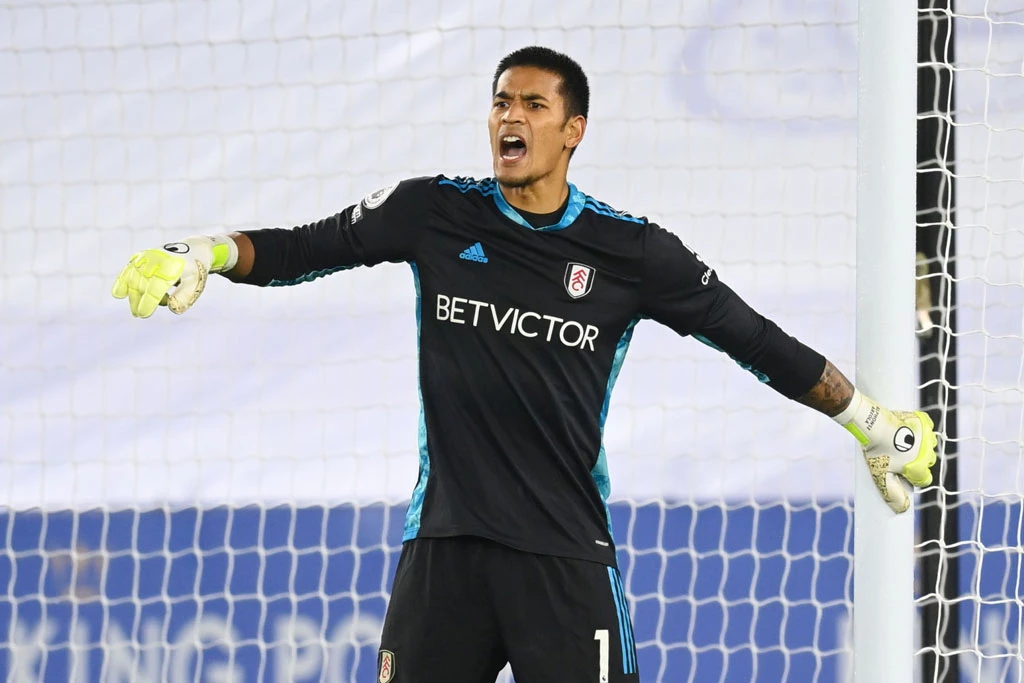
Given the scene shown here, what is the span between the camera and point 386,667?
2.27 metres

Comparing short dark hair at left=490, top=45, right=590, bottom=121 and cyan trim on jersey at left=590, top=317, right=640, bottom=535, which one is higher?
short dark hair at left=490, top=45, right=590, bottom=121

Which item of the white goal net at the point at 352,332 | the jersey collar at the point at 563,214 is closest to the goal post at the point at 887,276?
the jersey collar at the point at 563,214

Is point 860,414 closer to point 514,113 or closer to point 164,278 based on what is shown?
point 514,113

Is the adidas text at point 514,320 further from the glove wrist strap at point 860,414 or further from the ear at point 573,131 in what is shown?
the glove wrist strap at point 860,414

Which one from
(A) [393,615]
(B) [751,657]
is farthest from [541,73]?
(B) [751,657]

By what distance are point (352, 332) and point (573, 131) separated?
6.72 feet

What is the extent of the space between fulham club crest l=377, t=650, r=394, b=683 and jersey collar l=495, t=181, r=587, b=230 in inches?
32.4

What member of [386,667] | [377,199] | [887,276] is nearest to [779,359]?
[887,276]

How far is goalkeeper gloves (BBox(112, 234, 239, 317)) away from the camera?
209 cm

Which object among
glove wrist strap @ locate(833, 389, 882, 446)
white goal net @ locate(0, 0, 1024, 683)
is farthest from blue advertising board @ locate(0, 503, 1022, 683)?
glove wrist strap @ locate(833, 389, 882, 446)

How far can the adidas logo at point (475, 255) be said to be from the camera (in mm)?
2365

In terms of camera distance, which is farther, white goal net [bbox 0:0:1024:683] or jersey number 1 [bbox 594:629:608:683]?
white goal net [bbox 0:0:1024:683]

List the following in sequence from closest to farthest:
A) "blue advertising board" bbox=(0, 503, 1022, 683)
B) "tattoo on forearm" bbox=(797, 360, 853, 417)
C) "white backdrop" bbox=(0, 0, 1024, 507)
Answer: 1. "tattoo on forearm" bbox=(797, 360, 853, 417)
2. "blue advertising board" bbox=(0, 503, 1022, 683)
3. "white backdrop" bbox=(0, 0, 1024, 507)

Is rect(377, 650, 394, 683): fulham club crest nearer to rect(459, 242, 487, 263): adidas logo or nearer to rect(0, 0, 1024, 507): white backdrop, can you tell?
rect(459, 242, 487, 263): adidas logo
